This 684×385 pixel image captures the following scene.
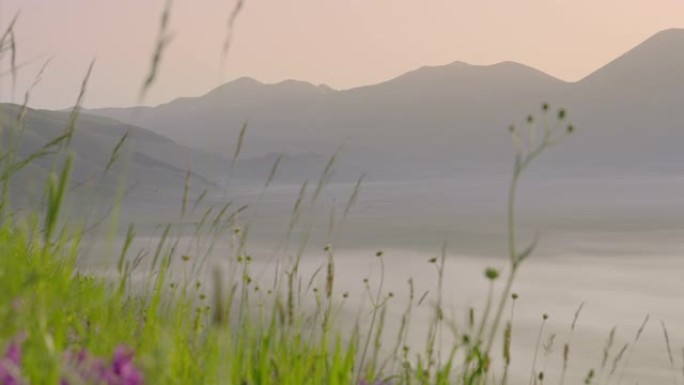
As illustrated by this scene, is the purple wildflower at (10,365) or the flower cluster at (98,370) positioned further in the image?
the flower cluster at (98,370)

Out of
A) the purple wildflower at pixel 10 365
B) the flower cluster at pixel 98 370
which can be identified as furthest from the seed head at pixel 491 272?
the purple wildflower at pixel 10 365

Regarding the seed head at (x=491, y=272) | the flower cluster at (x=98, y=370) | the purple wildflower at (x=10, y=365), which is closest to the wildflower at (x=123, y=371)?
the flower cluster at (x=98, y=370)

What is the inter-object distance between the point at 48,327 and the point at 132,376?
602mm

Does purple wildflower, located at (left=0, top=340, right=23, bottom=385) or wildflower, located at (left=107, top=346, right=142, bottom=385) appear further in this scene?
wildflower, located at (left=107, top=346, right=142, bottom=385)

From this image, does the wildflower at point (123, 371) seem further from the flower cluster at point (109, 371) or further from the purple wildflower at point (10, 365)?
the purple wildflower at point (10, 365)

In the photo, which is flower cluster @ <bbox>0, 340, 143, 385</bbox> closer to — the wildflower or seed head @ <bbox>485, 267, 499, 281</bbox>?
the wildflower

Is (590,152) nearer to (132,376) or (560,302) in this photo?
(560,302)

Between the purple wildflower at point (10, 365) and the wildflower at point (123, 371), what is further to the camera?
the wildflower at point (123, 371)

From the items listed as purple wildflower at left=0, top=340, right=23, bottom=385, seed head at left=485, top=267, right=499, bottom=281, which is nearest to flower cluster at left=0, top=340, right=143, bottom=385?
purple wildflower at left=0, top=340, right=23, bottom=385

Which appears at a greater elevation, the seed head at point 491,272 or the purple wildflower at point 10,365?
the seed head at point 491,272

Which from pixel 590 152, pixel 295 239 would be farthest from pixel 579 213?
pixel 590 152

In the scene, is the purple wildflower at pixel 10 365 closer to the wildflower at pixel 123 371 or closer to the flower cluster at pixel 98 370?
the flower cluster at pixel 98 370

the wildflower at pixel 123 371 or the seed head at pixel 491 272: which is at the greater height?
the seed head at pixel 491 272

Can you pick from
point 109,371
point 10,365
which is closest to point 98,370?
point 109,371
